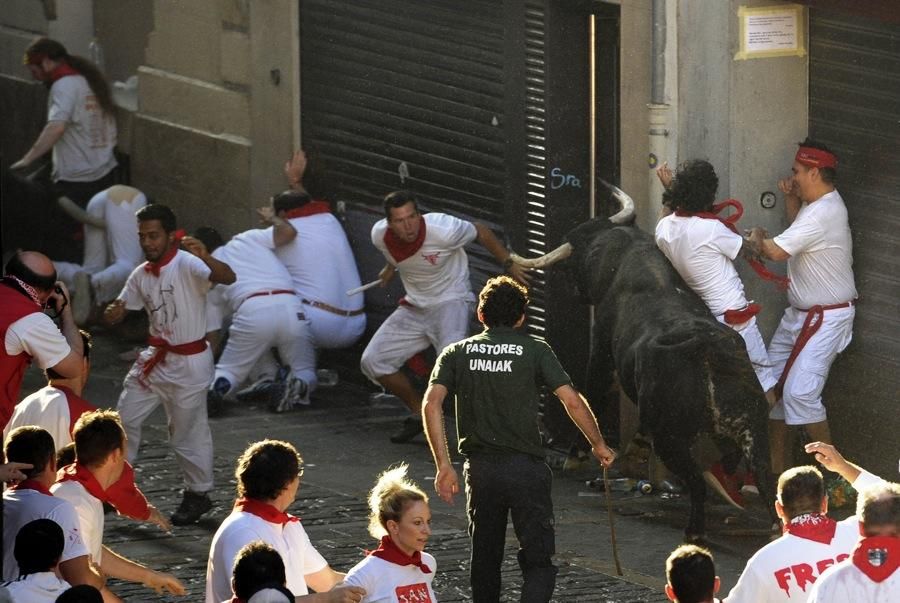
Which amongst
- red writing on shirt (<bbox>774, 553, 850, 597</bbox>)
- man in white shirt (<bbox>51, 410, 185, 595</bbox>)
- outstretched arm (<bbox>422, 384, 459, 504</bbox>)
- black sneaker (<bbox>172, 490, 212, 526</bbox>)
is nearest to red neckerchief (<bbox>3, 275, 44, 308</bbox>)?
man in white shirt (<bbox>51, 410, 185, 595</bbox>)

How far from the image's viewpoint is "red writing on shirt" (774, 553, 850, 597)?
22.1ft

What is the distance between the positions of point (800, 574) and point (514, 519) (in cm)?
216

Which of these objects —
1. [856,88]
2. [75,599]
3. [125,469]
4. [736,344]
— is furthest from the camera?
[856,88]

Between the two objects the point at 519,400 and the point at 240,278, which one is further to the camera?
the point at 240,278

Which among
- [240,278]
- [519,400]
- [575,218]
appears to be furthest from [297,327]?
[519,400]

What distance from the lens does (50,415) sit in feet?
29.3

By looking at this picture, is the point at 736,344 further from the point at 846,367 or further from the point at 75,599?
the point at 75,599

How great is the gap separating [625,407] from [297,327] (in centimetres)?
307

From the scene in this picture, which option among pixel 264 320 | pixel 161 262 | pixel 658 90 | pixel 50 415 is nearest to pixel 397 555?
pixel 50 415

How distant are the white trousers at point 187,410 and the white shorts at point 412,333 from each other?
221cm

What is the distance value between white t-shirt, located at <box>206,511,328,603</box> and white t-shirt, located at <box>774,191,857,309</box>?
484cm

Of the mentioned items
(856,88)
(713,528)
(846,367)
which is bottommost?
(713,528)

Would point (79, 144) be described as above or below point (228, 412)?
above

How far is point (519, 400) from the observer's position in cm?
870
